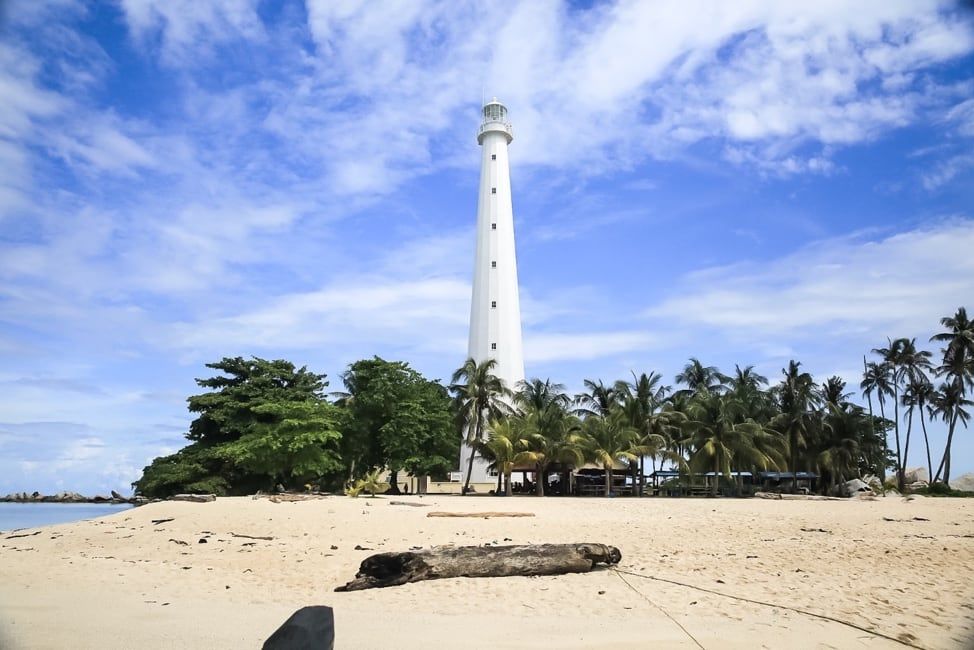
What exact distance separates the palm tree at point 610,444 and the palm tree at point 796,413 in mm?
11552

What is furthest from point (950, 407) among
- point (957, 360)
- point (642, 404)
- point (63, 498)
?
point (63, 498)

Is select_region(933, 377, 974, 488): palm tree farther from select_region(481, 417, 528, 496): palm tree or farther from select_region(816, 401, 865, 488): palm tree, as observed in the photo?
select_region(481, 417, 528, 496): palm tree

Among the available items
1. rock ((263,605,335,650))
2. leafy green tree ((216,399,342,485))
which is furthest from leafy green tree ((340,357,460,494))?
rock ((263,605,335,650))

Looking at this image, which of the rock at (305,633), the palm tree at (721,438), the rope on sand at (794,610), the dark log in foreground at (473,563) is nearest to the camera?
the rock at (305,633)

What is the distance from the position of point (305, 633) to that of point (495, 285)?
43.2 meters

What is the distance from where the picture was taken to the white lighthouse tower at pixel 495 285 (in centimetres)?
4828

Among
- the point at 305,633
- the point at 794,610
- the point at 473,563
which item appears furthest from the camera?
the point at 473,563

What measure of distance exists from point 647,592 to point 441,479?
38387 mm

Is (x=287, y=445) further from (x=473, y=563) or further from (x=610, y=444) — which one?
(x=473, y=563)

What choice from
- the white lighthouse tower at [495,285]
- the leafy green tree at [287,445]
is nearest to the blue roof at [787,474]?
the white lighthouse tower at [495,285]

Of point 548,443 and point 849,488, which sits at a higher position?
point 548,443

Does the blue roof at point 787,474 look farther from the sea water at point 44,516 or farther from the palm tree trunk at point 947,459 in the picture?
the sea water at point 44,516

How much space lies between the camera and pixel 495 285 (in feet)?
158

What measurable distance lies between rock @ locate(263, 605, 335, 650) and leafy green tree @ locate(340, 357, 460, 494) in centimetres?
3142
